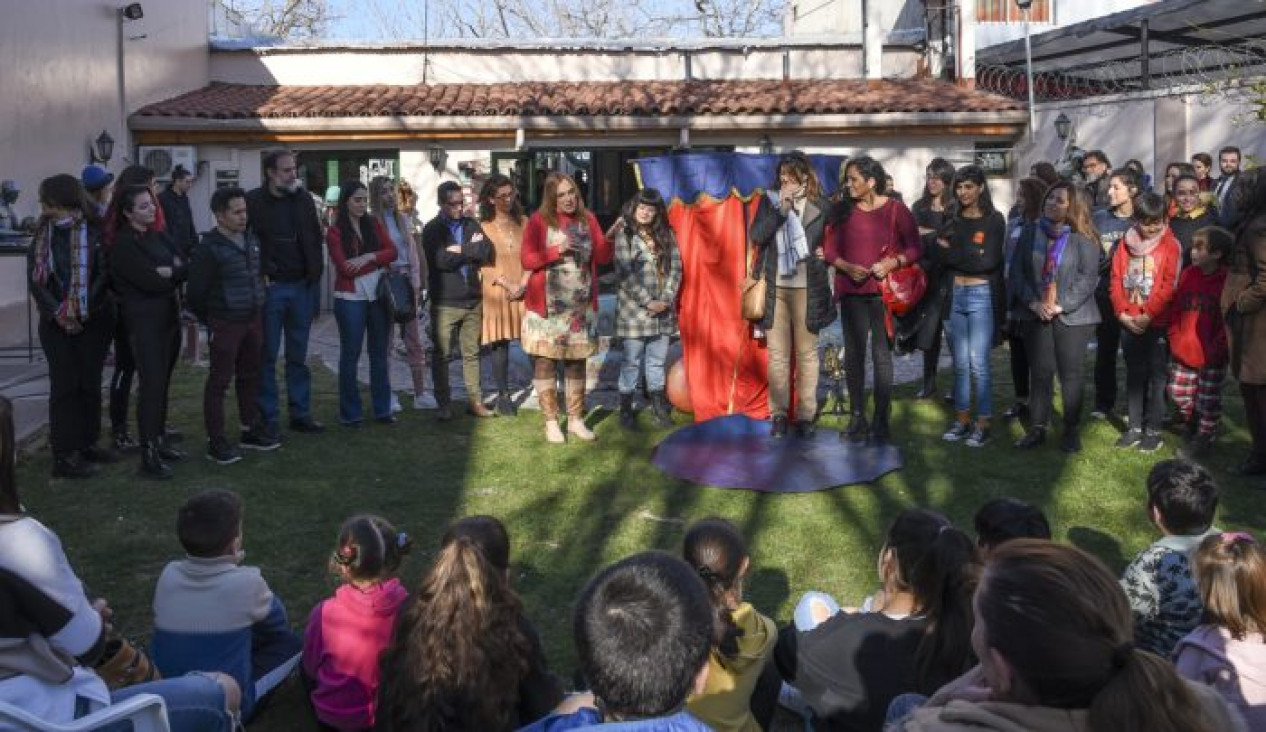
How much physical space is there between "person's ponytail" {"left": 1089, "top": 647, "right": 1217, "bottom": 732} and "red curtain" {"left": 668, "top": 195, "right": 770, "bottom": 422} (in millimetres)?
6754

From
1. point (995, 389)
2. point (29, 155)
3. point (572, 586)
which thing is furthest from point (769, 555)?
point (29, 155)

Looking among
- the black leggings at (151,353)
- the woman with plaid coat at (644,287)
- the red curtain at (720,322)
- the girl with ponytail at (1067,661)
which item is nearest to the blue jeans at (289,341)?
the black leggings at (151,353)

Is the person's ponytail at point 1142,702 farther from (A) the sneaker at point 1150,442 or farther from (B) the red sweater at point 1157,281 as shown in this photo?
(A) the sneaker at point 1150,442

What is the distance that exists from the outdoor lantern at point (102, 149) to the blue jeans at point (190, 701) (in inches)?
529

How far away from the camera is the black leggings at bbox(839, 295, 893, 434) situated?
7.71 meters

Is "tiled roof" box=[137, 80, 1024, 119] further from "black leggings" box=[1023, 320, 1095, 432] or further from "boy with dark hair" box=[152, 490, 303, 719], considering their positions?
"boy with dark hair" box=[152, 490, 303, 719]

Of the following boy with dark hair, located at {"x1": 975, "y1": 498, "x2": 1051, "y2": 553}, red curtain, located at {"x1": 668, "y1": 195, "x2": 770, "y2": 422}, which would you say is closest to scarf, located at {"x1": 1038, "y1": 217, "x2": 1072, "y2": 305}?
red curtain, located at {"x1": 668, "y1": 195, "x2": 770, "y2": 422}

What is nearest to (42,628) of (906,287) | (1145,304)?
(1145,304)

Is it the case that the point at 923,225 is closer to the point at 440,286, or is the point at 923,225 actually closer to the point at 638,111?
the point at 440,286

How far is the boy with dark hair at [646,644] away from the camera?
226 centimetres

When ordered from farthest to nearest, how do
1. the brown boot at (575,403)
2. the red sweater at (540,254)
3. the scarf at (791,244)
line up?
the brown boot at (575,403) < the red sweater at (540,254) < the scarf at (791,244)

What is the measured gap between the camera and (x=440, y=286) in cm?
881

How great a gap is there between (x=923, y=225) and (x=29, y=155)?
383 inches

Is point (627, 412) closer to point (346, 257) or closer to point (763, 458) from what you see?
point (763, 458)
